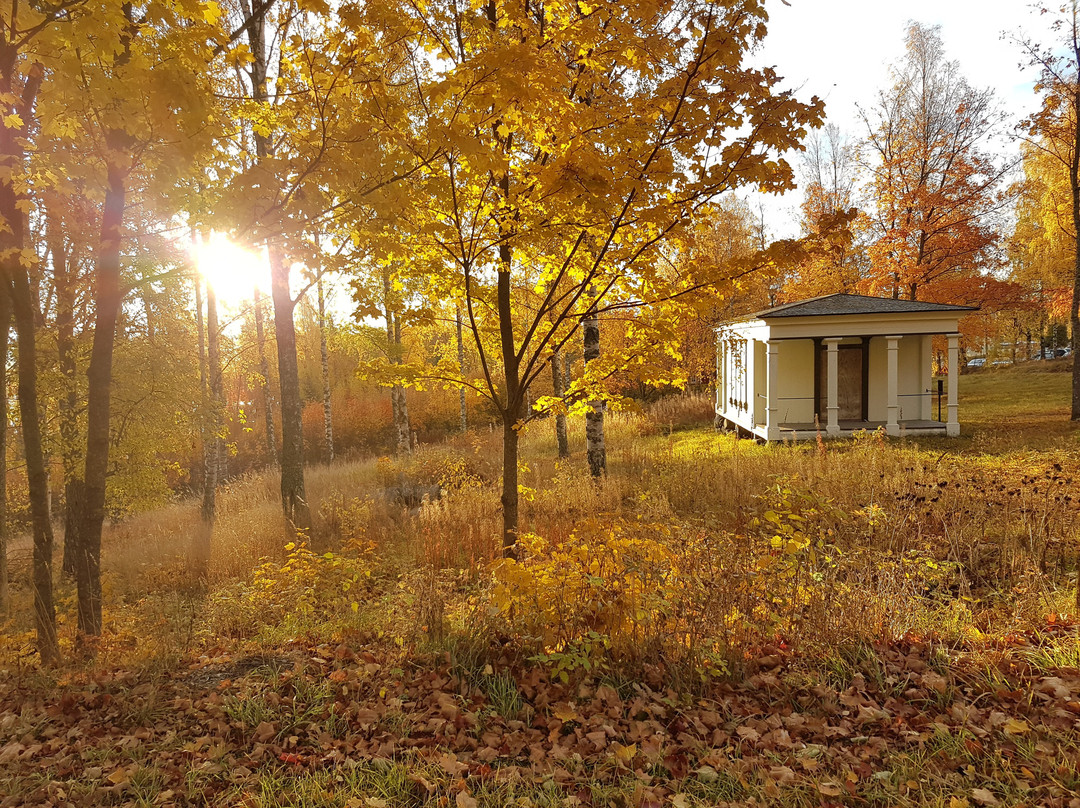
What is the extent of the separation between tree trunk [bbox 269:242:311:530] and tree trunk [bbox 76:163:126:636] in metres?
4.12

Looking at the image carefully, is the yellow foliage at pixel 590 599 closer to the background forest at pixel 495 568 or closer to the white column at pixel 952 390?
the background forest at pixel 495 568

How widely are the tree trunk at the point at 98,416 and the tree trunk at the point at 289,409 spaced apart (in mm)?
4123

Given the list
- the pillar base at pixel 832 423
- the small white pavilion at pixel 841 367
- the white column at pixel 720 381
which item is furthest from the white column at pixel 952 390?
the white column at pixel 720 381

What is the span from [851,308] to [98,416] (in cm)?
1483

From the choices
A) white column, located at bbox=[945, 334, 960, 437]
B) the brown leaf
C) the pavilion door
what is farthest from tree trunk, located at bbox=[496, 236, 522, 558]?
the pavilion door

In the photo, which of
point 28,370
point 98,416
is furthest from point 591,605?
point 28,370

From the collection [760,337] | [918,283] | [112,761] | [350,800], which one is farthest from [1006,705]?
[918,283]

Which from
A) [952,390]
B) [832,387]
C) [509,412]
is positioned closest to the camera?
[509,412]

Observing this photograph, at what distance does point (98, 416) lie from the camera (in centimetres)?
417

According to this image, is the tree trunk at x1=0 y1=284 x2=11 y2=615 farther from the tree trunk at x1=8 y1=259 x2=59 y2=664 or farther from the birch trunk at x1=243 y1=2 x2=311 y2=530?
the birch trunk at x1=243 y1=2 x2=311 y2=530

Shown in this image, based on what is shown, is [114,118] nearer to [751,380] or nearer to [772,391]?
[772,391]

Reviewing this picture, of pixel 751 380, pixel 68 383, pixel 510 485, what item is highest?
pixel 68 383

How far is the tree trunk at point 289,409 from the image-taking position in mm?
8539

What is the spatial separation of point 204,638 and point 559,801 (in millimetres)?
3462
